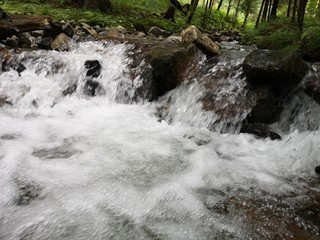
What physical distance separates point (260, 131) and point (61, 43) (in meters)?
5.37

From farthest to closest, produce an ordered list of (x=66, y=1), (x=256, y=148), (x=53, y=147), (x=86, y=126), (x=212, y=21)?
(x=212, y=21) < (x=66, y=1) < (x=86, y=126) < (x=256, y=148) < (x=53, y=147)

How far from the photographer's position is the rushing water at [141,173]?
2746mm

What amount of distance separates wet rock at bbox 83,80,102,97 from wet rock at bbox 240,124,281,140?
316 centimetres

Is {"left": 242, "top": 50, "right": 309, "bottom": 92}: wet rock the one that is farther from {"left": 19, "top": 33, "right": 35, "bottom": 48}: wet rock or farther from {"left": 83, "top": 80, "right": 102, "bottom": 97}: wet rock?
{"left": 19, "top": 33, "right": 35, "bottom": 48}: wet rock

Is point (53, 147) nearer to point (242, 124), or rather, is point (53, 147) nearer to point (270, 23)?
point (242, 124)

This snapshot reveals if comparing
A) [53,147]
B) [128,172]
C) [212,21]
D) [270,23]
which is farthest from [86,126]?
[212,21]

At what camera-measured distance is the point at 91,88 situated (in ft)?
21.5

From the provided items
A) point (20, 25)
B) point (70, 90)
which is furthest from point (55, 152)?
point (20, 25)

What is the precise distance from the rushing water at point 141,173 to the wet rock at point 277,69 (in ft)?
1.27

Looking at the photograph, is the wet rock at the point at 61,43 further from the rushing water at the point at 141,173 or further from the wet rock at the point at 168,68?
the wet rock at the point at 168,68

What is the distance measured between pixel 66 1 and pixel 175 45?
8518 mm

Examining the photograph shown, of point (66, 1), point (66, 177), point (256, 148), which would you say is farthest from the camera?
point (66, 1)

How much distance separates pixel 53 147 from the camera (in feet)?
13.4

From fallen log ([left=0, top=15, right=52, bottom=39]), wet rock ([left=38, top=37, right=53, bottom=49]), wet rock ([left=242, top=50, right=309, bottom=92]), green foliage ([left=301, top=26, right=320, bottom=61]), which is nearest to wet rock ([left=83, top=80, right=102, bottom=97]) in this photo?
wet rock ([left=38, top=37, right=53, bottom=49])
